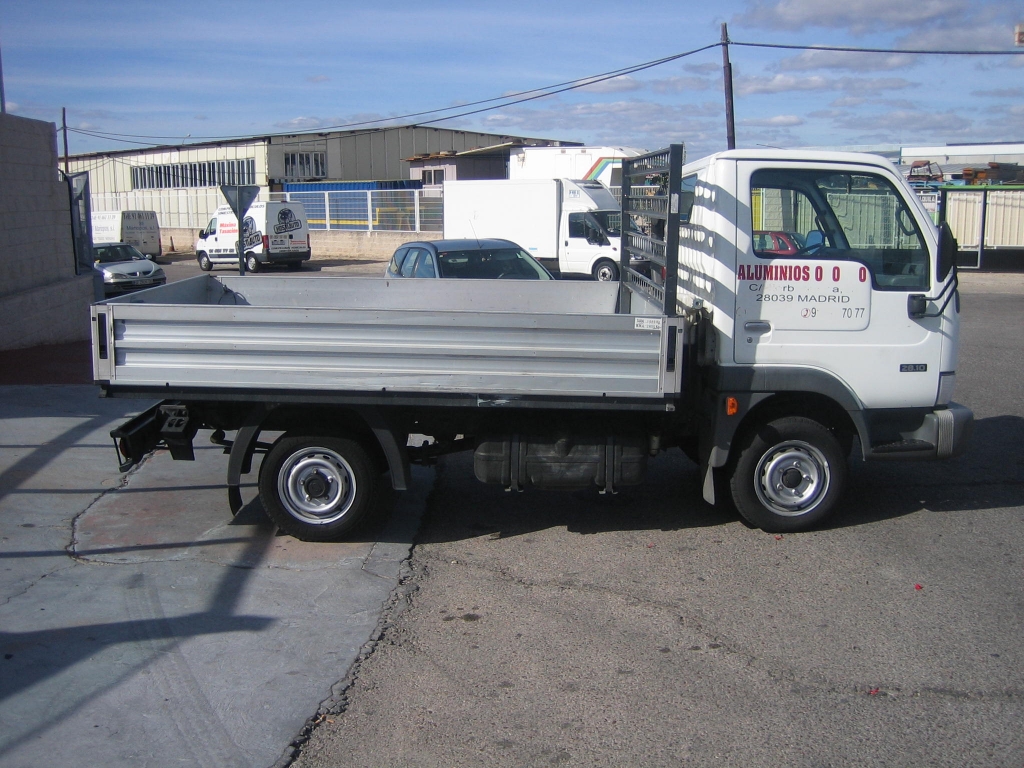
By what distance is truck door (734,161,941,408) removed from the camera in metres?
5.86

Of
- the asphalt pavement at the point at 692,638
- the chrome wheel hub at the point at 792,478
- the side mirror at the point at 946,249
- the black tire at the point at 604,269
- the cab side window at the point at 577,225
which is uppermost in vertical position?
the cab side window at the point at 577,225

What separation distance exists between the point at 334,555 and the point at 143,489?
225 cm

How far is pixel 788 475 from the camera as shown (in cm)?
614

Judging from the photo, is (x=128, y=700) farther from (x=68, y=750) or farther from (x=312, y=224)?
(x=312, y=224)

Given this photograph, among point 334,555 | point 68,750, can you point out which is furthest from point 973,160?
point 68,750

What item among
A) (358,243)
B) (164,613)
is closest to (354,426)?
(164,613)

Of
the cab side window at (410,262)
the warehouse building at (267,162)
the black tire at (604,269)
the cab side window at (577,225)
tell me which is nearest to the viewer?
the cab side window at (410,262)

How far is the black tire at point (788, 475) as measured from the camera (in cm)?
604

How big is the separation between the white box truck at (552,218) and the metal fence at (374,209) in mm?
9963

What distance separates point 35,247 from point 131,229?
24.4 meters

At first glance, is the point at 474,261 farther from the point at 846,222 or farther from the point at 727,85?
the point at 727,85

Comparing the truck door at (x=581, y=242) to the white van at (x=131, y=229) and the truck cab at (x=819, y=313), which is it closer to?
the truck cab at (x=819, y=313)

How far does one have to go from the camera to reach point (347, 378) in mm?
5629

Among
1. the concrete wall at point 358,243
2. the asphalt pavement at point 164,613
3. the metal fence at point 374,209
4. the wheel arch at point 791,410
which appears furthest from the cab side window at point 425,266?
the concrete wall at point 358,243
